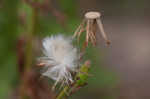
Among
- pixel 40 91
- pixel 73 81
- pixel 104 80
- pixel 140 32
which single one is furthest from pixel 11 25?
pixel 140 32

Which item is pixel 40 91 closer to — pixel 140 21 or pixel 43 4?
pixel 43 4

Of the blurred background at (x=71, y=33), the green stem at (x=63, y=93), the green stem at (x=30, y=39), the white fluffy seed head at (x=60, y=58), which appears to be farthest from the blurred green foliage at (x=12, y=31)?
the green stem at (x=63, y=93)

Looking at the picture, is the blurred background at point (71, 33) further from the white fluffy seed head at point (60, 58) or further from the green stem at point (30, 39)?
the white fluffy seed head at point (60, 58)

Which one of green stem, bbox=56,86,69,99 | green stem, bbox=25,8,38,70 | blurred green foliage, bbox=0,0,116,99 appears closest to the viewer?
green stem, bbox=56,86,69,99

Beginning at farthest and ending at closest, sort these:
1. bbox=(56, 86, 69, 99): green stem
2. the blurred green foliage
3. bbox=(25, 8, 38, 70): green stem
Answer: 1. the blurred green foliage
2. bbox=(25, 8, 38, 70): green stem
3. bbox=(56, 86, 69, 99): green stem

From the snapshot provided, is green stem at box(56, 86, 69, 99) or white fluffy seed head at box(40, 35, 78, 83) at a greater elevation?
white fluffy seed head at box(40, 35, 78, 83)

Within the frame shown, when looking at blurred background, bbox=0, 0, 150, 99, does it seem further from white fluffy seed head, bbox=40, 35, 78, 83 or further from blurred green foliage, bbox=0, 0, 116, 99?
white fluffy seed head, bbox=40, 35, 78, 83

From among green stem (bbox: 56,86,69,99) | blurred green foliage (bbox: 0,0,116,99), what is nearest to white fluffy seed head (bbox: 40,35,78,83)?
green stem (bbox: 56,86,69,99)
